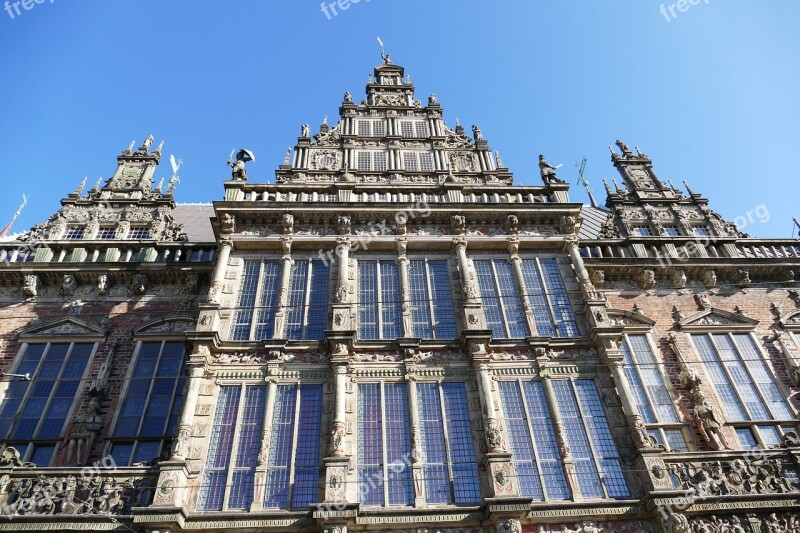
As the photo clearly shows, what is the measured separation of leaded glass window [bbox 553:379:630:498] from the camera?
12.7 m

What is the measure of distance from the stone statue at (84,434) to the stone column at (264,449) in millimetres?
4425

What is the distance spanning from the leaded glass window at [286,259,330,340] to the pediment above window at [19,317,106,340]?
5.54m

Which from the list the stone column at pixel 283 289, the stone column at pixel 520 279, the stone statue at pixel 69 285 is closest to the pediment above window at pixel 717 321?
the stone column at pixel 520 279

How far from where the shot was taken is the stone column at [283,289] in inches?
590

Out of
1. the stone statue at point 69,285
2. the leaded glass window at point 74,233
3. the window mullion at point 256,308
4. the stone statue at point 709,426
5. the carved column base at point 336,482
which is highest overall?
the leaded glass window at point 74,233

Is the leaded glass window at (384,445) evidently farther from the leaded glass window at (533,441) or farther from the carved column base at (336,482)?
the leaded glass window at (533,441)

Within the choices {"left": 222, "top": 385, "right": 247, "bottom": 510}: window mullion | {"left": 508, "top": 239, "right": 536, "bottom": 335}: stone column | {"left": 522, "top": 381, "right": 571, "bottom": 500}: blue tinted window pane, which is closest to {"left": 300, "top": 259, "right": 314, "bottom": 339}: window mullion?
{"left": 222, "top": 385, "right": 247, "bottom": 510}: window mullion

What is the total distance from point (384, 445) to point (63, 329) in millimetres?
9991

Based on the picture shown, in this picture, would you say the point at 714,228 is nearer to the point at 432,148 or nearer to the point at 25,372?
the point at 432,148

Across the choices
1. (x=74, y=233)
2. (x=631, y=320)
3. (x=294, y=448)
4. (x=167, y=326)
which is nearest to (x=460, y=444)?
(x=294, y=448)

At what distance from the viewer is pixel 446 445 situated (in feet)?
42.9

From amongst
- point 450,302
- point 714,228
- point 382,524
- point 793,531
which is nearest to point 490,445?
point 382,524

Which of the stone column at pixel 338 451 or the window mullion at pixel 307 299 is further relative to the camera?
the window mullion at pixel 307 299

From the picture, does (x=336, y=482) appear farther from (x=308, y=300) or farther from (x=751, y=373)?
(x=751, y=373)
